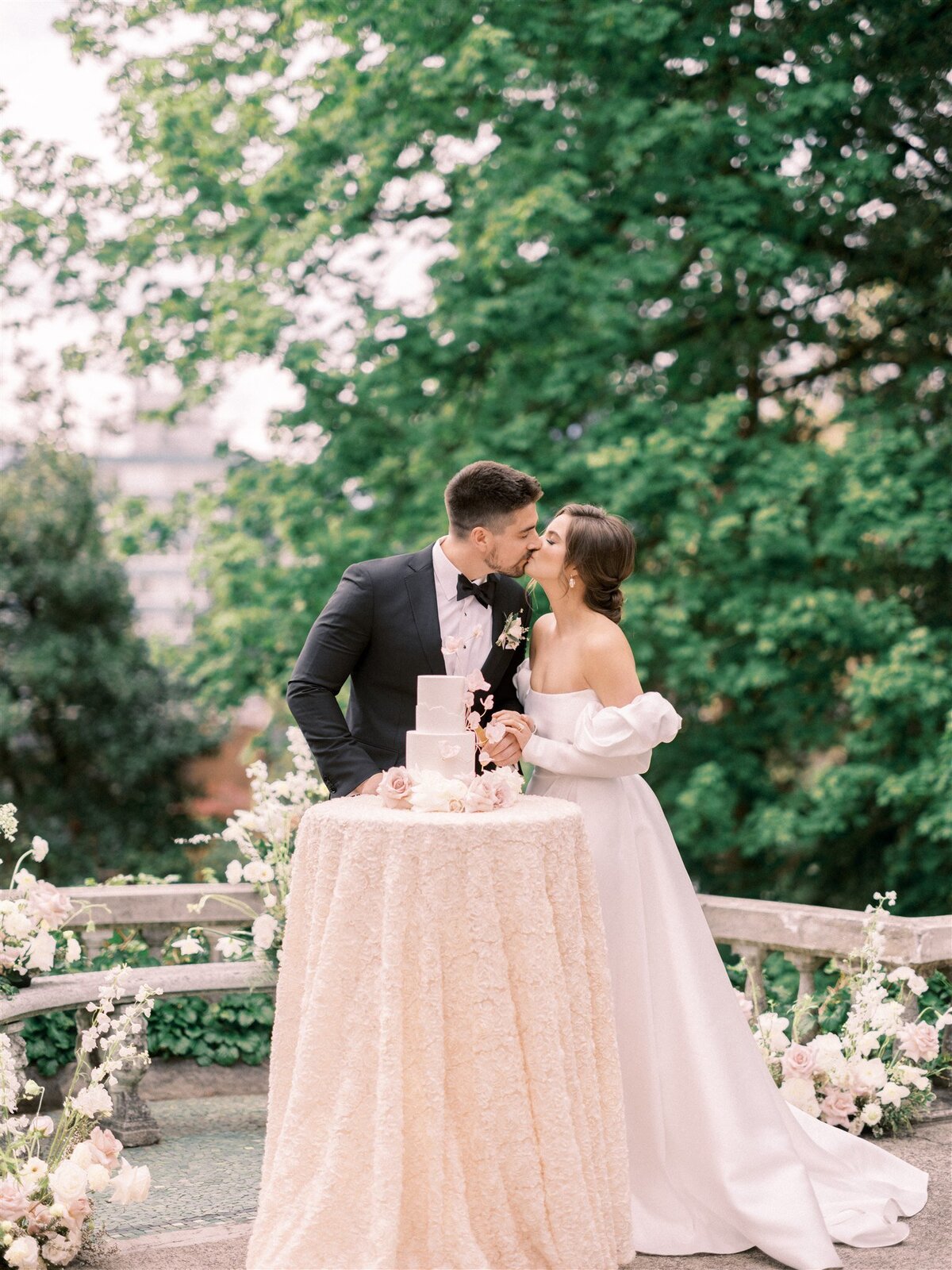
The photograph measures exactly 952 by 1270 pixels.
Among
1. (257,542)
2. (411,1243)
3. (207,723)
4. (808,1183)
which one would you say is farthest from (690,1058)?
(207,723)

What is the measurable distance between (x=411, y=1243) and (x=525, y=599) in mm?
1945

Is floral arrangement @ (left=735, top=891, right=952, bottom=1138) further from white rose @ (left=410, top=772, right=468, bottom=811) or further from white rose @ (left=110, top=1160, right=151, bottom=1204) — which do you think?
white rose @ (left=110, top=1160, right=151, bottom=1204)

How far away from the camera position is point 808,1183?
3795 mm

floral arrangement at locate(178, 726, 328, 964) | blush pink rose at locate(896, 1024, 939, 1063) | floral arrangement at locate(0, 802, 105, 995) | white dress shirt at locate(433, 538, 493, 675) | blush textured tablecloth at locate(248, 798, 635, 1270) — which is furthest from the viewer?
floral arrangement at locate(178, 726, 328, 964)

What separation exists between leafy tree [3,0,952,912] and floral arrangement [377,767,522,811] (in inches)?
209

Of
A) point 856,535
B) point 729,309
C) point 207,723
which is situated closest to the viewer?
point 856,535

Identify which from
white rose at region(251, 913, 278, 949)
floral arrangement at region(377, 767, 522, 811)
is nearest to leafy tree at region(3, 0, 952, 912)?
white rose at region(251, 913, 278, 949)

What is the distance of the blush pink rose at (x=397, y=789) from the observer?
11.4ft

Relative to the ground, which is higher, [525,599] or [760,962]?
[525,599]

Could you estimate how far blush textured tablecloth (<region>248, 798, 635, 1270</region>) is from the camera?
3.19m

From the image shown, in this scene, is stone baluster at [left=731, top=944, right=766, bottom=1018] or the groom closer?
the groom

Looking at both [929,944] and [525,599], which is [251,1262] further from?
[929,944]

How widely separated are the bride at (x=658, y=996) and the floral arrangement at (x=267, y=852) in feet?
5.40

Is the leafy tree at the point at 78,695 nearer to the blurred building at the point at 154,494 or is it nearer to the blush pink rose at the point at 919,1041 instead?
the blurred building at the point at 154,494
